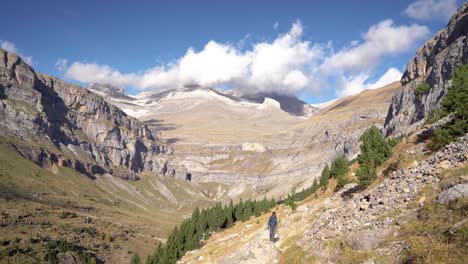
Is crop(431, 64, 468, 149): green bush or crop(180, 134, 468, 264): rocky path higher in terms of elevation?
crop(431, 64, 468, 149): green bush

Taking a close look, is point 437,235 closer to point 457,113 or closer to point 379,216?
point 379,216

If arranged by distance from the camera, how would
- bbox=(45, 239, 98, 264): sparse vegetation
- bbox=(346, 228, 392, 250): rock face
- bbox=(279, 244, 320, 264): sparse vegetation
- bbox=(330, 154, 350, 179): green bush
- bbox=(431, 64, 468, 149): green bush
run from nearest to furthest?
bbox=(346, 228, 392, 250): rock face, bbox=(279, 244, 320, 264): sparse vegetation, bbox=(431, 64, 468, 149): green bush, bbox=(330, 154, 350, 179): green bush, bbox=(45, 239, 98, 264): sparse vegetation

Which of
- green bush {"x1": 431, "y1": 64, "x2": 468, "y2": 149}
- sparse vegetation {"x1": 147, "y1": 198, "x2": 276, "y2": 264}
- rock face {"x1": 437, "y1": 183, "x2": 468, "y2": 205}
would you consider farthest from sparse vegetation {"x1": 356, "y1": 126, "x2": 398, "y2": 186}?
sparse vegetation {"x1": 147, "y1": 198, "x2": 276, "y2": 264}

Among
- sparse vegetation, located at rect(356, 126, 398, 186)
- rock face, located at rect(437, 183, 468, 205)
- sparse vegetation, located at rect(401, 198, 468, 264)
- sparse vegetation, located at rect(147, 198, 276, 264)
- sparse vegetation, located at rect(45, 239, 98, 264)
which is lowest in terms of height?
sparse vegetation, located at rect(45, 239, 98, 264)

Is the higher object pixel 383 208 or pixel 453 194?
pixel 453 194

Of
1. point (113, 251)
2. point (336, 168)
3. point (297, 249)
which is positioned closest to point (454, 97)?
point (297, 249)

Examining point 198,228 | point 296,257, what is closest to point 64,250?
point 198,228

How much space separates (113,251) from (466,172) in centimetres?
19325

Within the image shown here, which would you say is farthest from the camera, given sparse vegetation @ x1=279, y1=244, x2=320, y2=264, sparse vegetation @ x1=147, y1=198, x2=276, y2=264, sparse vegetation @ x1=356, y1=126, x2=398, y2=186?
sparse vegetation @ x1=147, y1=198, x2=276, y2=264

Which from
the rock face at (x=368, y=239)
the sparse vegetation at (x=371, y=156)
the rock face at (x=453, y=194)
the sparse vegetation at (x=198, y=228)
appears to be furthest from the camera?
the sparse vegetation at (x=198, y=228)

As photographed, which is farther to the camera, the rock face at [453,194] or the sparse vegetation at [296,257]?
the sparse vegetation at [296,257]

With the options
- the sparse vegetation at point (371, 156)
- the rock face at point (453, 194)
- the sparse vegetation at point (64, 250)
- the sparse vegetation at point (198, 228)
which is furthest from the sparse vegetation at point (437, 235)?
the sparse vegetation at point (64, 250)

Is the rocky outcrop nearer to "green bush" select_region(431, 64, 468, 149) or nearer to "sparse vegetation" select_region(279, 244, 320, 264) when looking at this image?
"sparse vegetation" select_region(279, 244, 320, 264)

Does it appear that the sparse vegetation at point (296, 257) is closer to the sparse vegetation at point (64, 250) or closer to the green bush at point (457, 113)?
the green bush at point (457, 113)
